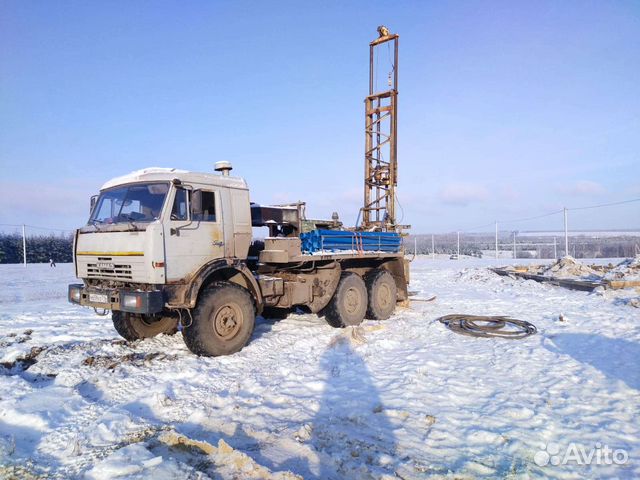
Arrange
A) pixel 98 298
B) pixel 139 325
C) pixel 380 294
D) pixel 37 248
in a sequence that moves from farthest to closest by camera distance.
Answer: pixel 37 248, pixel 380 294, pixel 139 325, pixel 98 298

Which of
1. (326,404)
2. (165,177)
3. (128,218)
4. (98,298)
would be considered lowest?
(326,404)

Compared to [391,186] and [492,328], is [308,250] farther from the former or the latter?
[391,186]

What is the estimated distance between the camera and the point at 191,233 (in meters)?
6.14

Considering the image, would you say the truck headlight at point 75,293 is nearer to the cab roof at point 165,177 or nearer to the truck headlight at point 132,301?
the truck headlight at point 132,301

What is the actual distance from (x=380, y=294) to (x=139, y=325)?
529cm

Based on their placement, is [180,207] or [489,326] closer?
[180,207]

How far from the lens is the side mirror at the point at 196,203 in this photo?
6.15 metres

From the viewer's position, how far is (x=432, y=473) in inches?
125

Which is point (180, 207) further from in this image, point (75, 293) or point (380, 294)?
point (380, 294)

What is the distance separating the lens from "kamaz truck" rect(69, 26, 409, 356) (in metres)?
5.75

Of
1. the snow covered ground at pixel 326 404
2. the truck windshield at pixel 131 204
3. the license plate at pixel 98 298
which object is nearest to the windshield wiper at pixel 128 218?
the truck windshield at pixel 131 204

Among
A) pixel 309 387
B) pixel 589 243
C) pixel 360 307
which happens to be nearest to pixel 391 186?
pixel 360 307

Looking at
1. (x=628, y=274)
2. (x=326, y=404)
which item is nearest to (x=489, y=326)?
(x=326, y=404)

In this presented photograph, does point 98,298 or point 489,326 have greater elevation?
point 98,298
